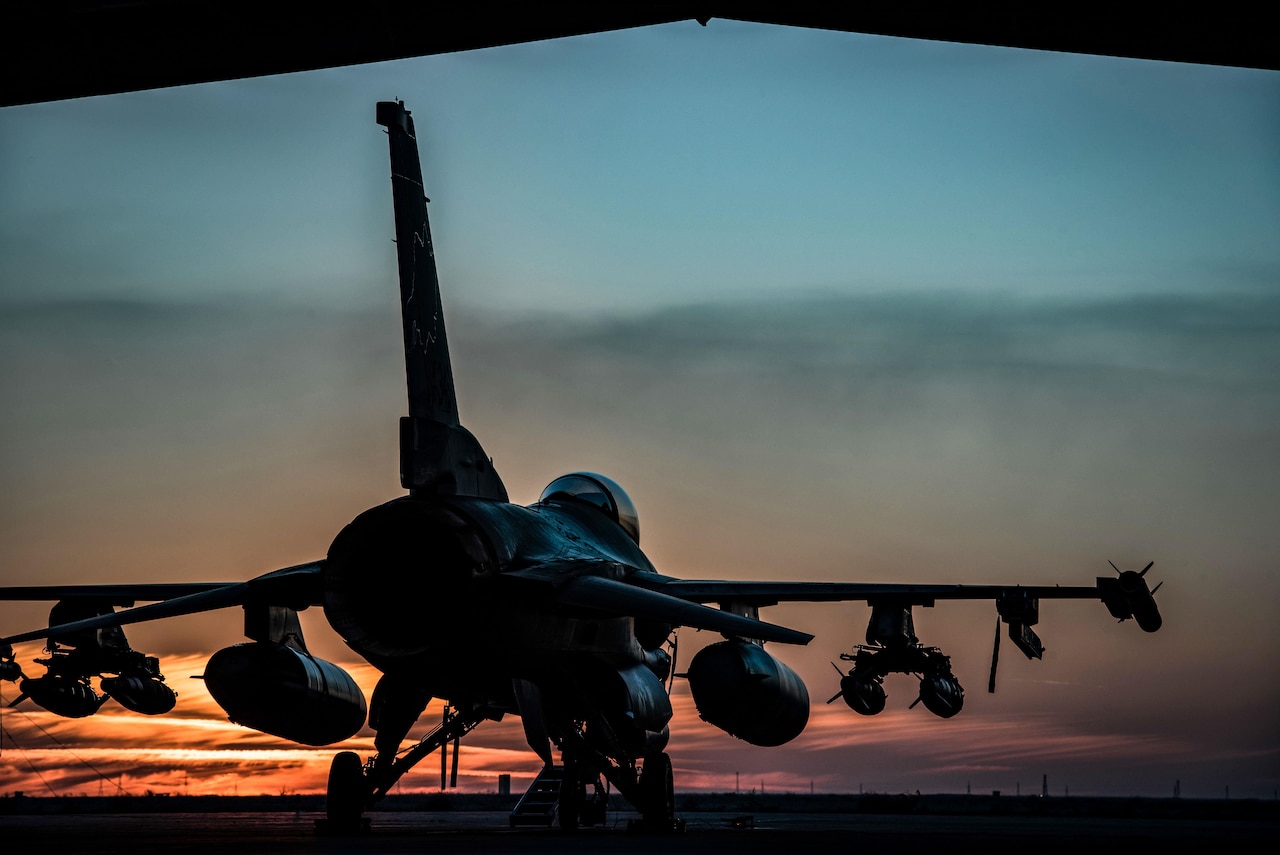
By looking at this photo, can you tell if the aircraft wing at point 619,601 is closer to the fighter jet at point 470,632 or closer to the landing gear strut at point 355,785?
the fighter jet at point 470,632

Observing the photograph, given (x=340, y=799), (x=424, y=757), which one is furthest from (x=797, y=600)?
(x=340, y=799)

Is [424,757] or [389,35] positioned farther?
[424,757]

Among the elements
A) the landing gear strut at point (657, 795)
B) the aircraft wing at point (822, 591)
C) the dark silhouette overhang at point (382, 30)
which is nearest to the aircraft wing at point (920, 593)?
the aircraft wing at point (822, 591)

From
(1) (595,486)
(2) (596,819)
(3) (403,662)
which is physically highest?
(1) (595,486)

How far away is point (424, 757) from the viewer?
1906cm

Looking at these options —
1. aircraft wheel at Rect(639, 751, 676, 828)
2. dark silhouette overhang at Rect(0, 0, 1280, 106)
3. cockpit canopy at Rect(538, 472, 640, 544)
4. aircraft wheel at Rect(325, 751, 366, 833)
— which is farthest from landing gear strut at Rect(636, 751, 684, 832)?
dark silhouette overhang at Rect(0, 0, 1280, 106)

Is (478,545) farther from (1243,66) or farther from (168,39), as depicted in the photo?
(1243,66)

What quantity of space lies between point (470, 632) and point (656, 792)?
417cm

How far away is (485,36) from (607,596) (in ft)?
20.7

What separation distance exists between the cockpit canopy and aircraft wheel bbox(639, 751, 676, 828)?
204 inches

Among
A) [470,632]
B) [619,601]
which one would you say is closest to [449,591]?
[470,632]

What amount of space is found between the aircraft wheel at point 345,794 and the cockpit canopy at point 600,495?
19.8ft

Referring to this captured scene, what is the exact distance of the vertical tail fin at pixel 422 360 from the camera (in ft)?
54.1

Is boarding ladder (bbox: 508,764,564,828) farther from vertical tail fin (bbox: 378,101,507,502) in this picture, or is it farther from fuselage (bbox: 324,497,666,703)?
vertical tail fin (bbox: 378,101,507,502)
